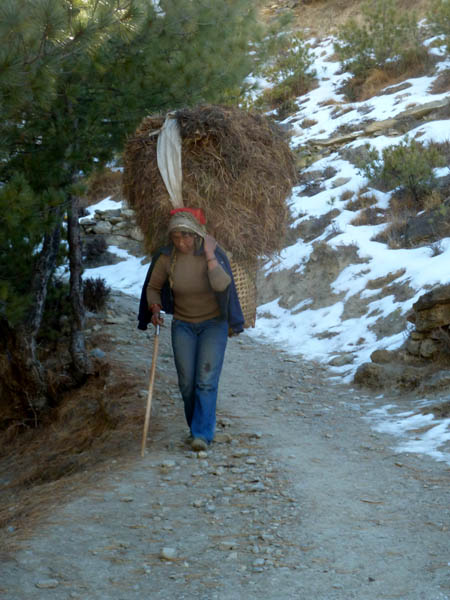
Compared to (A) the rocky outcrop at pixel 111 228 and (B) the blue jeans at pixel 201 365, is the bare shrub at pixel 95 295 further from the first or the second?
(A) the rocky outcrop at pixel 111 228

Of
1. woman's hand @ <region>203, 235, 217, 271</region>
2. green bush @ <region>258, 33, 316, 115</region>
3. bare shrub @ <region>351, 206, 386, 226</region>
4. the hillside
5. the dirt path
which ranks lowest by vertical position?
the dirt path

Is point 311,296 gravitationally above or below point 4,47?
below

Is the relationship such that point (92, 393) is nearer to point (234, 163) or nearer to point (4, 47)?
point (234, 163)

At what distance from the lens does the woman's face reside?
471cm

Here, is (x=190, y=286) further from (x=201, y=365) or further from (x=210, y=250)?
(x=201, y=365)

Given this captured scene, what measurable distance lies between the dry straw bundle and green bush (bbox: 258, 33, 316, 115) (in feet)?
42.0

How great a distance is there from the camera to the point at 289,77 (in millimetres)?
18250

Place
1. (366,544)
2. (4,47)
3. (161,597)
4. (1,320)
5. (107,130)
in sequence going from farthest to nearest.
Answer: (1,320) < (107,130) < (4,47) < (366,544) < (161,597)

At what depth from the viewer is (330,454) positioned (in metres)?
4.81

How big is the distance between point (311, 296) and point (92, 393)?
4.41 m

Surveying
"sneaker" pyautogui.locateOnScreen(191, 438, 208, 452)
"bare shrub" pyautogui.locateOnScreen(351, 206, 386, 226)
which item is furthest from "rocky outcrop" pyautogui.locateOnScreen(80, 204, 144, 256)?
"sneaker" pyautogui.locateOnScreen(191, 438, 208, 452)

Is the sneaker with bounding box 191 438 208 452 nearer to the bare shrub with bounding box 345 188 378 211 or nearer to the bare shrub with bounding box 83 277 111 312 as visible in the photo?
the bare shrub with bounding box 83 277 111 312

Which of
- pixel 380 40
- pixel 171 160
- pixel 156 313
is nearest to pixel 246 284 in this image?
pixel 156 313

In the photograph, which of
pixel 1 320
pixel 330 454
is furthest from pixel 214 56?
pixel 330 454
